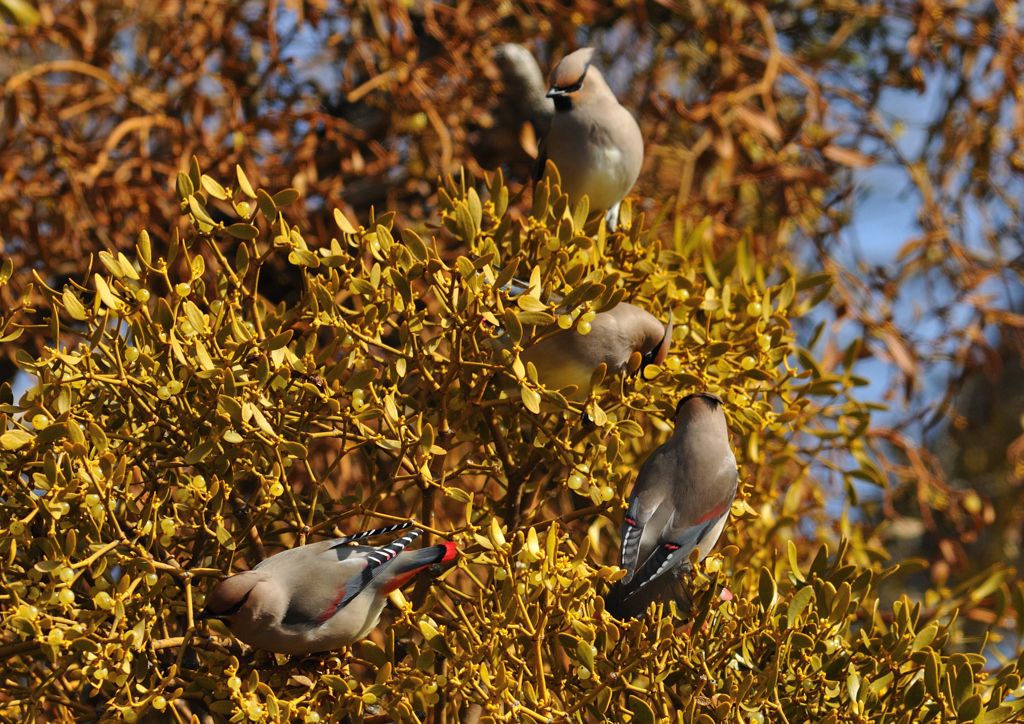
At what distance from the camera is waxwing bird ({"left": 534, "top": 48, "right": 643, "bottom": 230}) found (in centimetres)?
216

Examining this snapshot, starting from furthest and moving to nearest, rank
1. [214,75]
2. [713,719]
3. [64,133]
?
[64,133] → [214,75] → [713,719]

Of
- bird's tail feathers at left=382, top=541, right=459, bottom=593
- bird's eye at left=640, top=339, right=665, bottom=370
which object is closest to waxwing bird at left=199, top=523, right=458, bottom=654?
bird's tail feathers at left=382, top=541, right=459, bottom=593

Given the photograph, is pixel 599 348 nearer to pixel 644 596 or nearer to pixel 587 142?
pixel 644 596

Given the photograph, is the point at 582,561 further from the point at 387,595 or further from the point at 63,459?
the point at 63,459

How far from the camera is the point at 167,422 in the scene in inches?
56.6

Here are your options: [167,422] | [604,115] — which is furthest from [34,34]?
[167,422]

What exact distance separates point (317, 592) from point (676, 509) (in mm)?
624

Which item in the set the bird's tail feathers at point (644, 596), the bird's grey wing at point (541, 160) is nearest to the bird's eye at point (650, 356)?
the bird's tail feathers at point (644, 596)

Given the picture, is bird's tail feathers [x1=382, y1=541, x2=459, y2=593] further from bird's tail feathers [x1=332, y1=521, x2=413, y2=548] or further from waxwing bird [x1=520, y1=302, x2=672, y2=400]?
waxwing bird [x1=520, y1=302, x2=672, y2=400]

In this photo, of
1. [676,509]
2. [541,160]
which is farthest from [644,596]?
[541,160]

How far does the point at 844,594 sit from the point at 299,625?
84 cm

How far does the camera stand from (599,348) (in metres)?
1.64

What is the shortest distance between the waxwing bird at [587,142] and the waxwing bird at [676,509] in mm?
735

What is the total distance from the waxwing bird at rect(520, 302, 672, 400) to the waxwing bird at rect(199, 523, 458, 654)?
0.39 m
